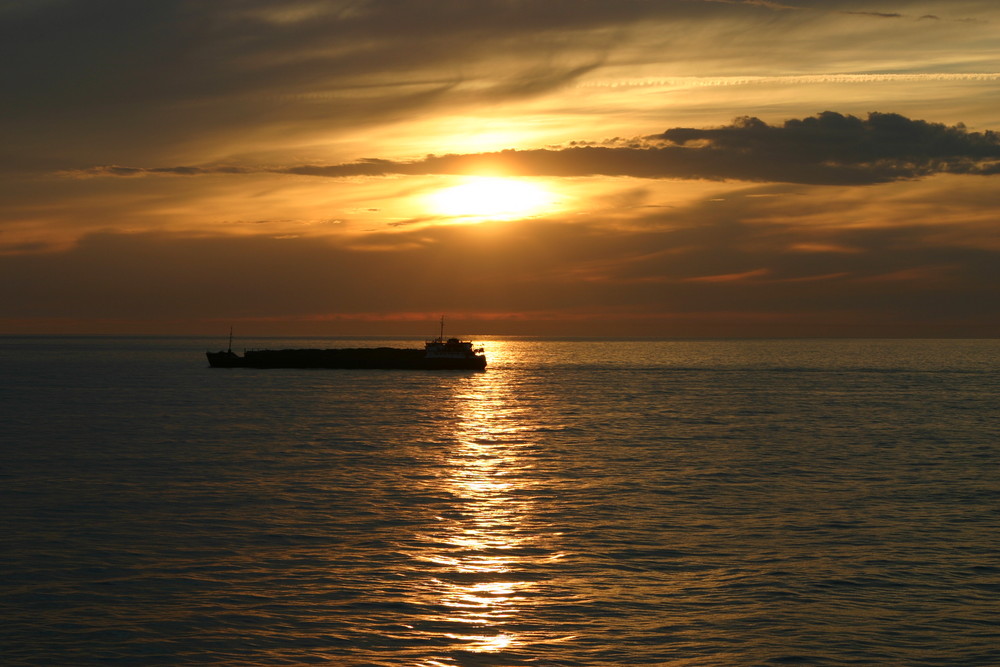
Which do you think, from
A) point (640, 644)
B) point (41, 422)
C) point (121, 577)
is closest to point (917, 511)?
point (640, 644)

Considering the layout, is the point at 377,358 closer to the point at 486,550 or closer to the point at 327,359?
the point at 327,359

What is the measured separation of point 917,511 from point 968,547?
5817 millimetres

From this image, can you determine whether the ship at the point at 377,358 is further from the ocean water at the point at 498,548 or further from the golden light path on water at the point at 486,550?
the golden light path on water at the point at 486,550

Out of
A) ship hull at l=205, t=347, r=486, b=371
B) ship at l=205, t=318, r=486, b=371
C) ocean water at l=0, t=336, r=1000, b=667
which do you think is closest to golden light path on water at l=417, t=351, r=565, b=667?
ocean water at l=0, t=336, r=1000, b=667

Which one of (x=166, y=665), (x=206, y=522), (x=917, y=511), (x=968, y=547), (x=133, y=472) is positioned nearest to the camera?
(x=166, y=665)

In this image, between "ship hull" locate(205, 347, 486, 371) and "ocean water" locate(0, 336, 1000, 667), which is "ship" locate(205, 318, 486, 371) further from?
"ocean water" locate(0, 336, 1000, 667)

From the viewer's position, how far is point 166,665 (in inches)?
647

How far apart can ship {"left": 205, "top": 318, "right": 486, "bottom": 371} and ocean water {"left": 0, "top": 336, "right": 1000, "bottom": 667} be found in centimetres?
10302

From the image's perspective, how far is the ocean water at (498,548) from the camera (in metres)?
17.7

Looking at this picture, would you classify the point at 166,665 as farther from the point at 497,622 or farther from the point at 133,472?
the point at 133,472

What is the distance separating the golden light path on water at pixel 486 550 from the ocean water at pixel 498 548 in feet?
0.32

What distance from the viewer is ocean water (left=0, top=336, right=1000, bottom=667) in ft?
58.0

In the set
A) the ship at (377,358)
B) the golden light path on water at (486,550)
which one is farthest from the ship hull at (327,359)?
the golden light path on water at (486,550)

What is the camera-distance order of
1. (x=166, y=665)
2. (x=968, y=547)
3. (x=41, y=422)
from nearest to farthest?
(x=166, y=665), (x=968, y=547), (x=41, y=422)
